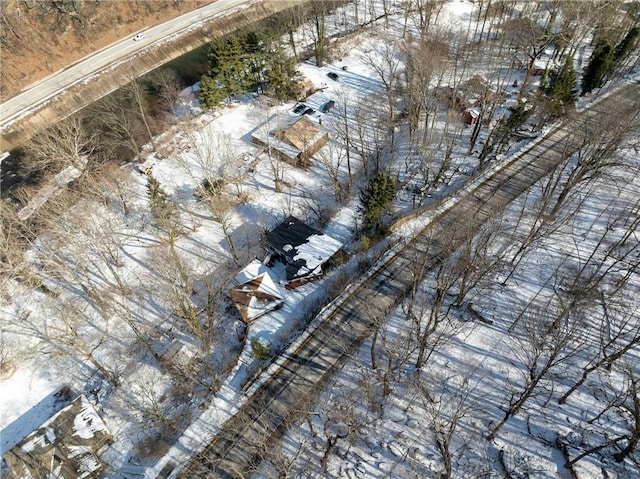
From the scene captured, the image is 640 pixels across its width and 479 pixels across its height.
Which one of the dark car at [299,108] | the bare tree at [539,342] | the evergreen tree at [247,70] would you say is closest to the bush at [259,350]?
the bare tree at [539,342]

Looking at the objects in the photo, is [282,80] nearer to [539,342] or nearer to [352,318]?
[352,318]

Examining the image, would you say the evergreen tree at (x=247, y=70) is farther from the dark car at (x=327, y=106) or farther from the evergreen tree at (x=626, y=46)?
the evergreen tree at (x=626, y=46)

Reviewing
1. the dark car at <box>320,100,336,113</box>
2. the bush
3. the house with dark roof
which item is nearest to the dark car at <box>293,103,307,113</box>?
the dark car at <box>320,100,336,113</box>

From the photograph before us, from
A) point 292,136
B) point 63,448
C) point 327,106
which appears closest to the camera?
point 63,448

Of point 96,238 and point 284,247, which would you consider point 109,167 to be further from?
point 284,247

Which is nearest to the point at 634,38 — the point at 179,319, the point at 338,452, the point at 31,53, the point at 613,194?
the point at 613,194

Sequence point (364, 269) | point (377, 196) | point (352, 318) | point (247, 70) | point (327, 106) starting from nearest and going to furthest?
point (352, 318), point (364, 269), point (377, 196), point (327, 106), point (247, 70)

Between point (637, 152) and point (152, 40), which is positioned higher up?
point (152, 40)

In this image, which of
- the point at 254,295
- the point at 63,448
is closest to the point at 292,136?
the point at 254,295
